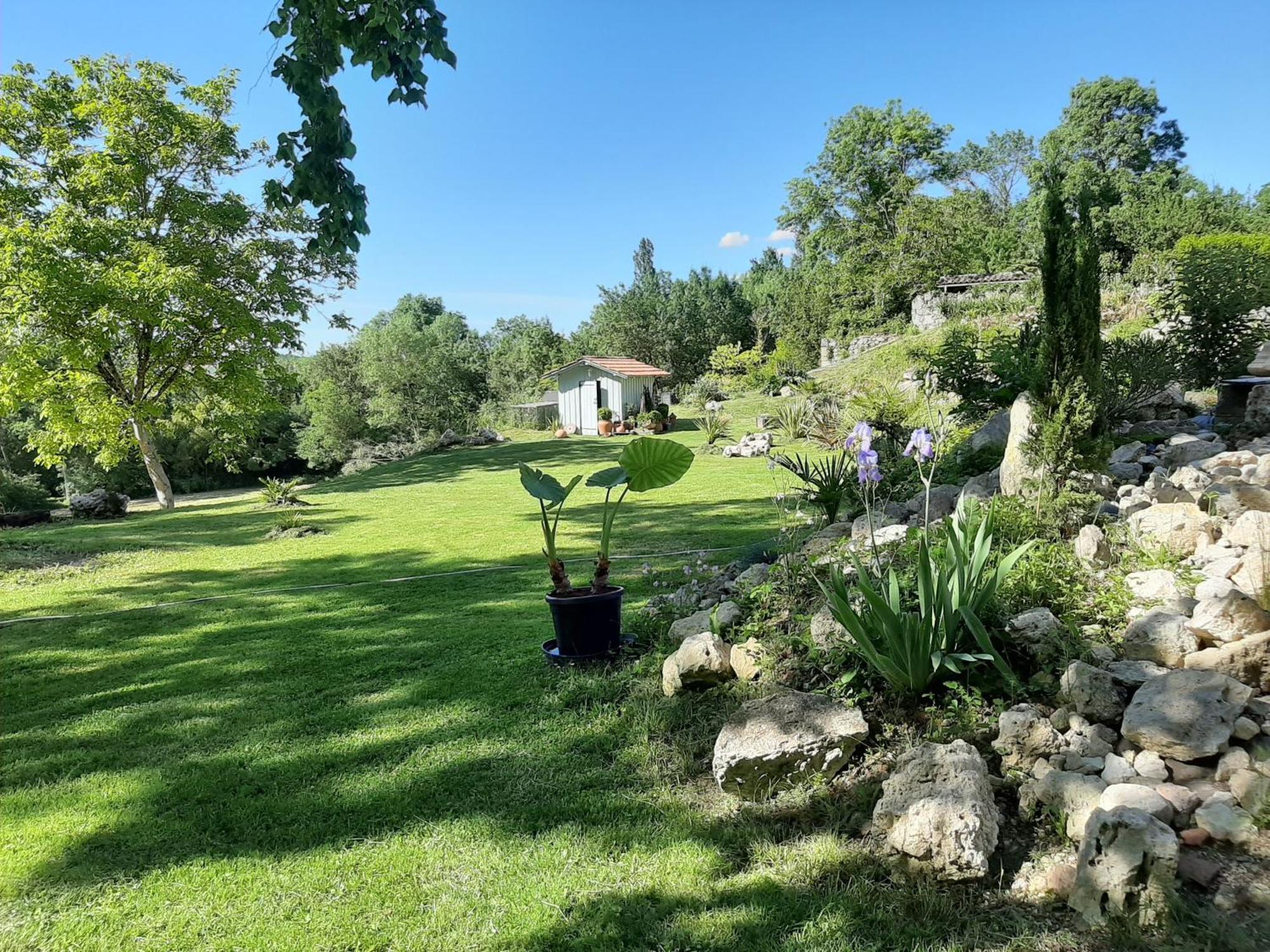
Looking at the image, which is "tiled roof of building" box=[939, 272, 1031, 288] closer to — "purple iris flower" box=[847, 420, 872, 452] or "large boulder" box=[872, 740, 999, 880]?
"purple iris flower" box=[847, 420, 872, 452]

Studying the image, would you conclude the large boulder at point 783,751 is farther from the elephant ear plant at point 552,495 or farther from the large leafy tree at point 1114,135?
the large leafy tree at point 1114,135

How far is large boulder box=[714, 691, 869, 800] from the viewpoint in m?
2.47

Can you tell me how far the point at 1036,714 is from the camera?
7.77 ft

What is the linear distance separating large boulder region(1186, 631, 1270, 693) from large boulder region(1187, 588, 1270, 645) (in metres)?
0.04

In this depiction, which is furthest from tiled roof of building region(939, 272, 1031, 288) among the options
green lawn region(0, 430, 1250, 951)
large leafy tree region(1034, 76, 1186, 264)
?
green lawn region(0, 430, 1250, 951)

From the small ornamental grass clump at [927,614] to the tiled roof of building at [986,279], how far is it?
23308mm

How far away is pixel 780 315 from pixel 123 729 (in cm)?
3420

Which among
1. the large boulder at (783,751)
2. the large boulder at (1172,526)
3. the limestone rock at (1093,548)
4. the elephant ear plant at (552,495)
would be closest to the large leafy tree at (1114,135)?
the large boulder at (1172,526)

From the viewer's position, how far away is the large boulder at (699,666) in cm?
319

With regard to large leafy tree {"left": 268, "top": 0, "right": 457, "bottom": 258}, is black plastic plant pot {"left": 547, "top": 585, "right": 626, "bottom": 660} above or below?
below

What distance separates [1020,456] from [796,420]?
1254 cm

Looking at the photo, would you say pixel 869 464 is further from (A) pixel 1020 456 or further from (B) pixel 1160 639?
(A) pixel 1020 456

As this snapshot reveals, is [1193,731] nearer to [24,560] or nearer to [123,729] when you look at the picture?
[123,729]

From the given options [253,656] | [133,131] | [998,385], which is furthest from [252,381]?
[998,385]
